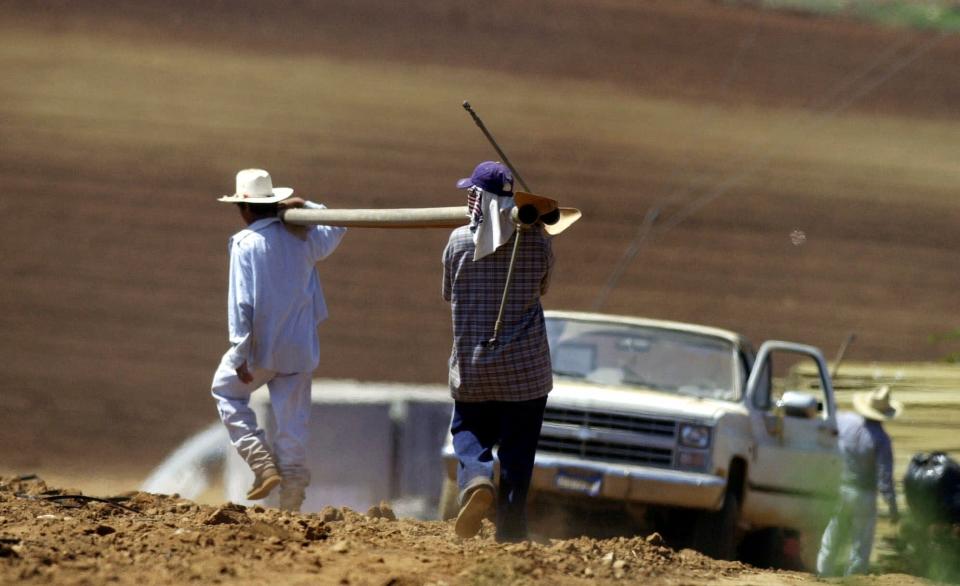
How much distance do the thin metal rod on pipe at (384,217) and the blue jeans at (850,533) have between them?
463 centimetres

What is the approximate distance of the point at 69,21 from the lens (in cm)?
3062

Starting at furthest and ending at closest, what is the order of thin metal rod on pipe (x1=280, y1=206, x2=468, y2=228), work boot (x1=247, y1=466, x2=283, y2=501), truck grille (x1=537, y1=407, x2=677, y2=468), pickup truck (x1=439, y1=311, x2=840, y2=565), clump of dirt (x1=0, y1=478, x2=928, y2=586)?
1. truck grille (x1=537, y1=407, x2=677, y2=468)
2. pickup truck (x1=439, y1=311, x2=840, y2=565)
3. work boot (x1=247, y1=466, x2=283, y2=501)
4. thin metal rod on pipe (x1=280, y1=206, x2=468, y2=228)
5. clump of dirt (x1=0, y1=478, x2=928, y2=586)

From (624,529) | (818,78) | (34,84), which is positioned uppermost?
(818,78)

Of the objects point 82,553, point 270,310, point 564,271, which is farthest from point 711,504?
point 564,271

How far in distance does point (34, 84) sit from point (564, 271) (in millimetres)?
10486

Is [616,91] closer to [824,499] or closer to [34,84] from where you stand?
[34,84]

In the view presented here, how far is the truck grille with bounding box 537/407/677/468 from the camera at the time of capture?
10008mm

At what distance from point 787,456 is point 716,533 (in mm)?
1207

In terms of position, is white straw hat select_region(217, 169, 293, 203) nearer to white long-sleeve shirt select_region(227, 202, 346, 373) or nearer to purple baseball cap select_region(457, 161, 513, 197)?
white long-sleeve shirt select_region(227, 202, 346, 373)

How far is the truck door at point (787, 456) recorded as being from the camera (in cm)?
1052

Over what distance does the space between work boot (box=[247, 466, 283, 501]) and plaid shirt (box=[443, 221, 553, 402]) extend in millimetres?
1370

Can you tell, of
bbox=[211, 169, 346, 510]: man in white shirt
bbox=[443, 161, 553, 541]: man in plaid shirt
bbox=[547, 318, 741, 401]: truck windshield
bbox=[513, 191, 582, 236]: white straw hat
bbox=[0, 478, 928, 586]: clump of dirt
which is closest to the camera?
bbox=[0, 478, 928, 586]: clump of dirt

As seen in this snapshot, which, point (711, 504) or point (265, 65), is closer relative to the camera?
point (711, 504)

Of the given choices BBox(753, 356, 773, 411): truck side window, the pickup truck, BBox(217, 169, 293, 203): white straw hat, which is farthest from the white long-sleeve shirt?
BBox(753, 356, 773, 411): truck side window
